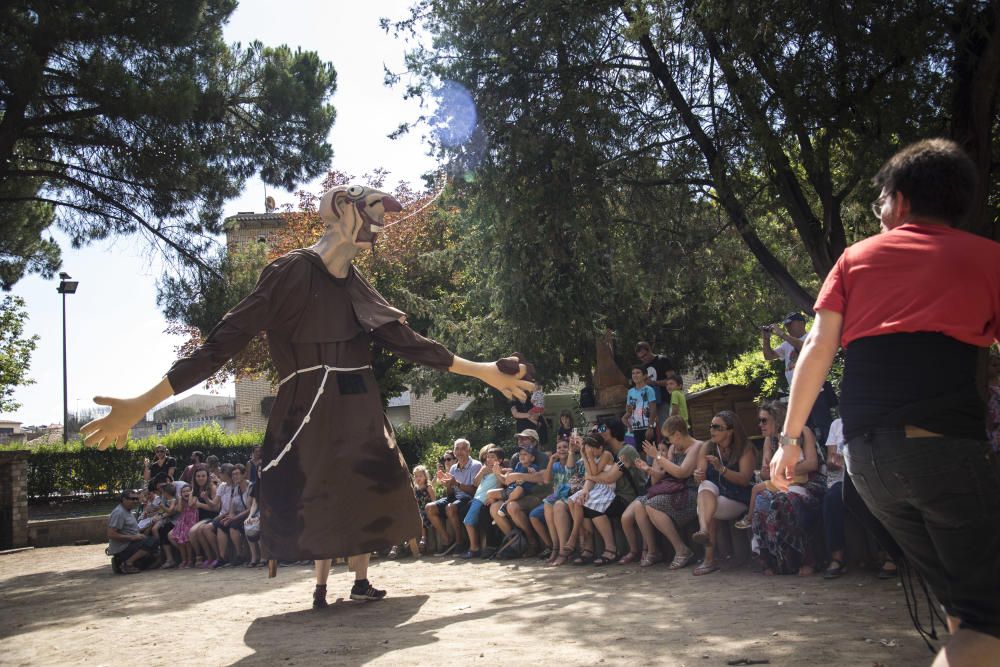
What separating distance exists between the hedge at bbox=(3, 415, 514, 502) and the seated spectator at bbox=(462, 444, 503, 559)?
7761mm

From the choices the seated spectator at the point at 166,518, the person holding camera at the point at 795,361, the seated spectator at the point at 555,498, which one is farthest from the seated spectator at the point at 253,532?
the person holding camera at the point at 795,361

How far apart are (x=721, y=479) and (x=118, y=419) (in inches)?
196

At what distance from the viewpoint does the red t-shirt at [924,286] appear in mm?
2695

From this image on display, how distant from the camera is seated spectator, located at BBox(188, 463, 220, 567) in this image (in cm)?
1218

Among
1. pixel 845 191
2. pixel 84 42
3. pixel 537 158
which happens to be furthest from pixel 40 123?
pixel 845 191

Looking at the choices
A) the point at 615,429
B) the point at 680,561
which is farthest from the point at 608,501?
the point at 680,561

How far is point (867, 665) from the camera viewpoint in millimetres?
4031

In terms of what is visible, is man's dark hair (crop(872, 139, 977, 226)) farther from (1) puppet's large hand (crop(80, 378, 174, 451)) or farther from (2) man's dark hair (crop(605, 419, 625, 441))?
(2) man's dark hair (crop(605, 419, 625, 441))

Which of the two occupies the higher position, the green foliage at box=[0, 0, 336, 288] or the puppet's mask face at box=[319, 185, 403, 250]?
the green foliage at box=[0, 0, 336, 288]

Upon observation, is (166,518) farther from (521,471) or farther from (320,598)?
(320,598)

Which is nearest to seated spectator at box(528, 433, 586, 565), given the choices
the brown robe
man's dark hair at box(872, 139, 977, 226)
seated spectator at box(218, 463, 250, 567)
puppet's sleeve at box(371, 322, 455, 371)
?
the brown robe

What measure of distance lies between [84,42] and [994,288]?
1272 cm

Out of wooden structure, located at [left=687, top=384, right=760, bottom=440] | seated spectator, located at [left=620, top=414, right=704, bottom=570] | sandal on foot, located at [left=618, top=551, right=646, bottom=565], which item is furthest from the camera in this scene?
wooden structure, located at [left=687, top=384, right=760, bottom=440]

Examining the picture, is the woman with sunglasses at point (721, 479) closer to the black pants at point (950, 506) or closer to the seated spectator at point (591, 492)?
the seated spectator at point (591, 492)
